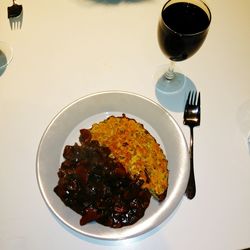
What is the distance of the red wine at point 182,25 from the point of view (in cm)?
84

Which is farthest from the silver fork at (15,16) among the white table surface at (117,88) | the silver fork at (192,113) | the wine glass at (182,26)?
the silver fork at (192,113)

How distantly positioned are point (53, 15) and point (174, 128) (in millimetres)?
619

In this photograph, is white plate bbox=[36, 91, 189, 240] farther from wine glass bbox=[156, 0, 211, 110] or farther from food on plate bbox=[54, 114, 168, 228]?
wine glass bbox=[156, 0, 211, 110]

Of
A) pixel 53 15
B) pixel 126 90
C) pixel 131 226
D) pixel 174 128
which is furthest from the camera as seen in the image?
pixel 53 15

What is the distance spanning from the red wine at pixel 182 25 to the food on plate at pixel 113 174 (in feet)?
0.77

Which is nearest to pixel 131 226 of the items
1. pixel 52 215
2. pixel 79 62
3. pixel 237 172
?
pixel 52 215

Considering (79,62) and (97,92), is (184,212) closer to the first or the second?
(97,92)

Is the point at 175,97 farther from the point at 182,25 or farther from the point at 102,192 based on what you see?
the point at 102,192

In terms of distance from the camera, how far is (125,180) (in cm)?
80

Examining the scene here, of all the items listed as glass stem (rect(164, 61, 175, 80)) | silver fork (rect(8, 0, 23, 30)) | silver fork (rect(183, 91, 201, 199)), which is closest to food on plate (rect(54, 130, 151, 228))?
silver fork (rect(183, 91, 201, 199))

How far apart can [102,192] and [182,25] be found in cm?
49

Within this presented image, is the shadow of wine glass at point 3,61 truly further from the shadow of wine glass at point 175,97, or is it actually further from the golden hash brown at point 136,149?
the shadow of wine glass at point 175,97

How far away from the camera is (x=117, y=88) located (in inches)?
39.9

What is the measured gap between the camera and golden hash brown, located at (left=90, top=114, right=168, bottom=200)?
82 centimetres
